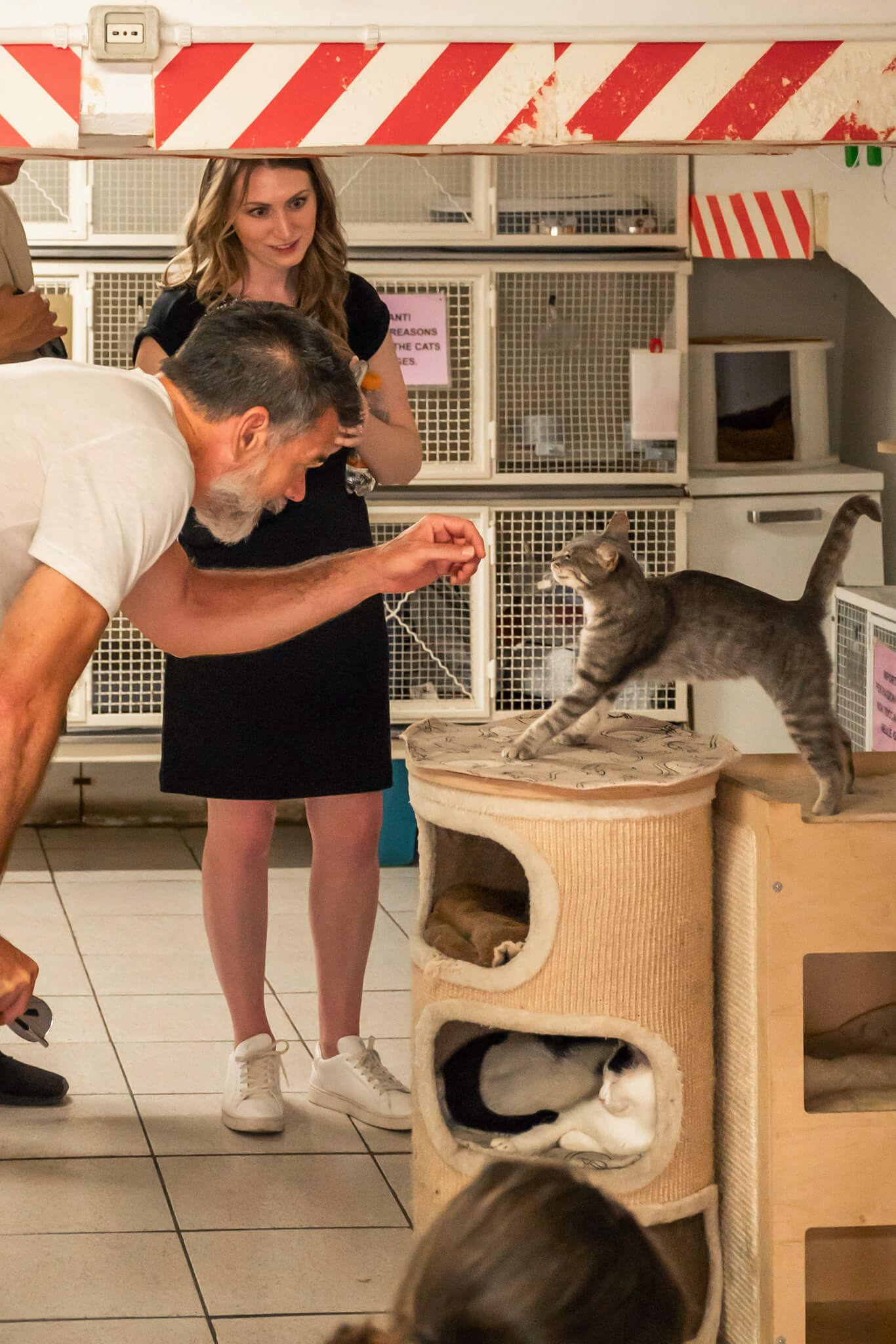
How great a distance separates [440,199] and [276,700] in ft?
5.87

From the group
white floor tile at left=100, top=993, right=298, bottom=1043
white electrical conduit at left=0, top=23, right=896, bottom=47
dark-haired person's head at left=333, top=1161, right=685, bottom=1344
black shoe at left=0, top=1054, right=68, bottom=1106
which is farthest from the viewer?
white floor tile at left=100, top=993, right=298, bottom=1043

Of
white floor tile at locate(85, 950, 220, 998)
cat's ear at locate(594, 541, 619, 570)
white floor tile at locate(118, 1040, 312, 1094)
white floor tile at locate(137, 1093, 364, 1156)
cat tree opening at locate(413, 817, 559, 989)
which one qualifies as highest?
cat's ear at locate(594, 541, 619, 570)

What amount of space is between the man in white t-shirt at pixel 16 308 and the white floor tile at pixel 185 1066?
1.20m

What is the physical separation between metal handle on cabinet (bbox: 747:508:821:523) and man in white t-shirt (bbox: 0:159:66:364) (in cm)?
203

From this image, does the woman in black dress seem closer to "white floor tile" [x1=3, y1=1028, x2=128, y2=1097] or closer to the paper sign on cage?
"white floor tile" [x1=3, y1=1028, x2=128, y2=1097]

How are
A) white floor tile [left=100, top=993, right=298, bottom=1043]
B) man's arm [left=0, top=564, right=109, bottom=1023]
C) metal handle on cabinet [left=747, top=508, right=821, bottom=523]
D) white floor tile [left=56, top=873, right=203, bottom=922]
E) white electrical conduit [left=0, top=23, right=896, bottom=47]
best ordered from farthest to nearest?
metal handle on cabinet [left=747, top=508, right=821, bottom=523]
white floor tile [left=56, top=873, right=203, bottom=922]
white floor tile [left=100, top=993, right=298, bottom=1043]
white electrical conduit [left=0, top=23, right=896, bottom=47]
man's arm [left=0, top=564, right=109, bottom=1023]

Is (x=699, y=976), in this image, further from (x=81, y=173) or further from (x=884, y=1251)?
(x=81, y=173)

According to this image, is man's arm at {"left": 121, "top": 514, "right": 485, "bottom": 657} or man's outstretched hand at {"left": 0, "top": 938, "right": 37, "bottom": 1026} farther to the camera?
man's arm at {"left": 121, "top": 514, "right": 485, "bottom": 657}

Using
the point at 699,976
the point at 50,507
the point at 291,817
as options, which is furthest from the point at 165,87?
the point at 291,817

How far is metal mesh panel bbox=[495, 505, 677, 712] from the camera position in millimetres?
3723

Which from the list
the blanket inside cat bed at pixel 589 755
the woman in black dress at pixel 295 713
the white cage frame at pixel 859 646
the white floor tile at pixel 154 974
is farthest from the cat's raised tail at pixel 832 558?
the white floor tile at pixel 154 974

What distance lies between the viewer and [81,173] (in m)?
3.50

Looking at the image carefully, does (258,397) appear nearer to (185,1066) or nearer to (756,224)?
(185,1066)

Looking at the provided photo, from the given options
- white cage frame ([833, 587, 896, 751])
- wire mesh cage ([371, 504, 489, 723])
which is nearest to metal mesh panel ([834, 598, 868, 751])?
white cage frame ([833, 587, 896, 751])
